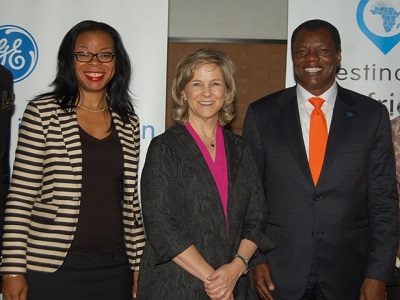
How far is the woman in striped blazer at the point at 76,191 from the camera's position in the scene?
244 cm

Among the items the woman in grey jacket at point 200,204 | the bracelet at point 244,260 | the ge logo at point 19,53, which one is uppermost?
the ge logo at point 19,53

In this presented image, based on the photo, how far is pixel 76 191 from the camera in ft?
8.18

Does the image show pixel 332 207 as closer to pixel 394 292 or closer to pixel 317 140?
pixel 317 140

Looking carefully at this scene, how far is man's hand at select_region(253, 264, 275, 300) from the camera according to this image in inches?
106

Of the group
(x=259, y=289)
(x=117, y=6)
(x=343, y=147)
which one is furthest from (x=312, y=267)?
(x=117, y=6)

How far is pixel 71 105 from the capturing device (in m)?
2.62

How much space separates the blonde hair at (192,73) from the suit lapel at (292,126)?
307 mm

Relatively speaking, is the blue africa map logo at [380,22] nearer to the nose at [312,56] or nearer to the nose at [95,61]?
Answer: the nose at [312,56]

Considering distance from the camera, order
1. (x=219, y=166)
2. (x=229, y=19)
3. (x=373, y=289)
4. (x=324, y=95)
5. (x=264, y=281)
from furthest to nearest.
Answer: (x=229, y=19), (x=324, y=95), (x=264, y=281), (x=373, y=289), (x=219, y=166)

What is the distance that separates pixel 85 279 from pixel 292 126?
1.25m

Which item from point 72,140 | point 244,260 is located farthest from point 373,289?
point 72,140

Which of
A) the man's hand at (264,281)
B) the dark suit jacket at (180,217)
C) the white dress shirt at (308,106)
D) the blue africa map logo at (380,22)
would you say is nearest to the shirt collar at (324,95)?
the white dress shirt at (308,106)

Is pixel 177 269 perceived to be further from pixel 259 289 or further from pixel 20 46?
pixel 20 46

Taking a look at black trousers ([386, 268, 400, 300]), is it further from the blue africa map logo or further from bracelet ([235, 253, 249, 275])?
the blue africa map logo
